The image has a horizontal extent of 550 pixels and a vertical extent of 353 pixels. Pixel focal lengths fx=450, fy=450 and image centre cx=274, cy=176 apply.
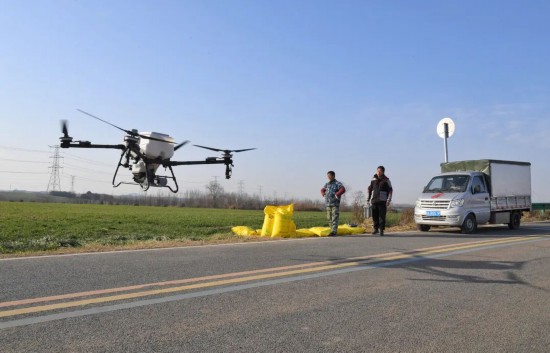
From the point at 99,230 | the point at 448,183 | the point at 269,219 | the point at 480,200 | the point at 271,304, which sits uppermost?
the point at 448,183

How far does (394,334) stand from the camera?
4027 mm

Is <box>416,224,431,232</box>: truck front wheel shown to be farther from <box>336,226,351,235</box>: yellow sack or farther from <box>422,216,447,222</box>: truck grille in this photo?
<box>336,226,351,235</box>: yellow sack

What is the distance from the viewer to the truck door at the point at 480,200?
51.6 ft

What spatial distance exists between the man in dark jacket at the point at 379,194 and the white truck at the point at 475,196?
88.8 inches

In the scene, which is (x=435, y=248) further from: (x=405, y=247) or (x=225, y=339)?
(x=225, y=339)

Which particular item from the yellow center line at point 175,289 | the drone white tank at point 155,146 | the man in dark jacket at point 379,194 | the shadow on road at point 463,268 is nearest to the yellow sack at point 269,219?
the man in dark jacket at point 379,194

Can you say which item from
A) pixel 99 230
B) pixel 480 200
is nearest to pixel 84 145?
pixel 480 200

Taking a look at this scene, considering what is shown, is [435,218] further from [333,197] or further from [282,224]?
[282,224]

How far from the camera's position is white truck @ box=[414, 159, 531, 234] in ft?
49.4

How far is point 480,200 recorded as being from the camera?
16.0 metres

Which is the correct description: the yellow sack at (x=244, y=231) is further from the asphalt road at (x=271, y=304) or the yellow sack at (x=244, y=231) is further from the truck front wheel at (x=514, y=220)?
the truck front wheel at (x=514, y=220)

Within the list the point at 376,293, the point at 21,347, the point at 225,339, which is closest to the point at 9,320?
the point at 21,347

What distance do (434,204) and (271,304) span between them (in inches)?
462

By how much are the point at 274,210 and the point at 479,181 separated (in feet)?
26.2
